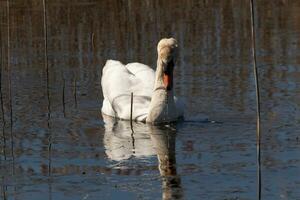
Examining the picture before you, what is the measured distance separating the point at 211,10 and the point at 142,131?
9907mm

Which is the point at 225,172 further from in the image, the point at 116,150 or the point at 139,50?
the point at 139,50

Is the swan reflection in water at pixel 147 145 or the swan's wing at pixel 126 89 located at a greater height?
the swan's wing at pixel 126 89

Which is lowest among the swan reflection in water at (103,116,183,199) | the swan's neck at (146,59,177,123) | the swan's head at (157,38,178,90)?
the swan reflection in water at (103,116,183,199)

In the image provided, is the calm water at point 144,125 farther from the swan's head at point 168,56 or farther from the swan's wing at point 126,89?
the swan's head at point 168,56

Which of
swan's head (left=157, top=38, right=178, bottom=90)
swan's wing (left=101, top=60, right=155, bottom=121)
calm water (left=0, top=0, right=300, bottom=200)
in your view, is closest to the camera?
calm water (left=0, top=0, right=300, bottom=200)

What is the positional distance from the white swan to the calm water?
9.1 inches

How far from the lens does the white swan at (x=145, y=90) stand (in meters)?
13.1

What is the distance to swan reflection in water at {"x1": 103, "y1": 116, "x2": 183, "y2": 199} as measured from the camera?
390 inches

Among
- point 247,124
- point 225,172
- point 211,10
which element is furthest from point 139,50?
point 225,172

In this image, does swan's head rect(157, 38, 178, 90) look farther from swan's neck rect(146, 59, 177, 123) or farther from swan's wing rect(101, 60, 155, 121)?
swan's wing rect(101, 60, 155, 121)

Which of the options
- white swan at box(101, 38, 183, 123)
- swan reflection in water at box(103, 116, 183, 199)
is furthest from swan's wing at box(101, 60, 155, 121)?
swan reflection in water at box(103, 116, 183, 199)

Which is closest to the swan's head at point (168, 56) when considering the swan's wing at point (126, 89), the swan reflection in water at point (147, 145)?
the swan's wing at point (126, 89)

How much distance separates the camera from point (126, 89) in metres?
14.3

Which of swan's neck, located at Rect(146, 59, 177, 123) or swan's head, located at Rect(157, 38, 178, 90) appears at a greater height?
swan's head, located at Rect(157, 38, 178, 90)
